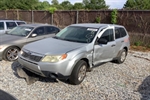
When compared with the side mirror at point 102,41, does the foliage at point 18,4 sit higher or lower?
higher

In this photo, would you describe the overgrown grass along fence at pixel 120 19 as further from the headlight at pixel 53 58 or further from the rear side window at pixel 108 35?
the headlight at pixel 53 58

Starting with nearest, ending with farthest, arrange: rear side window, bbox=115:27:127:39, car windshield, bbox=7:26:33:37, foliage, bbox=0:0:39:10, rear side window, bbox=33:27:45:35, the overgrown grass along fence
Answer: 1. rear side window, bbox=115:27:127:39
2. car windshield, bbox=7:26:33:37
3. rear side window, bbox=33:27:45:35
4. the overgrown grass along fence
5. foliage, bbox=0:0:39:10

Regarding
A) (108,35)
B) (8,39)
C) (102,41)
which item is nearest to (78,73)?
(102,41)

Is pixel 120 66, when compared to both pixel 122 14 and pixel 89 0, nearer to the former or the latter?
pixel 122 14

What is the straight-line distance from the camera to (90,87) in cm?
416

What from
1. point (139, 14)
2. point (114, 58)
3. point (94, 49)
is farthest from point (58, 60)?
point (139, 14)

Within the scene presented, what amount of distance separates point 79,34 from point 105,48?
0.94 m

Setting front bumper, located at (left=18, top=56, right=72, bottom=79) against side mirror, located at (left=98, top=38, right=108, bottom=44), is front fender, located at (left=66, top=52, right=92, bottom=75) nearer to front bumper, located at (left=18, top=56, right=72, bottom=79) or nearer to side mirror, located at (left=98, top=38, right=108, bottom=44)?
front bumper, located at (left=18, top=56, right=72, bottom=79)

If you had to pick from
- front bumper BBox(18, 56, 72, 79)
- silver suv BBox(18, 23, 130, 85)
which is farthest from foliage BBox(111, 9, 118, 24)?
front bumper BBox(18, 56, 72, 79)

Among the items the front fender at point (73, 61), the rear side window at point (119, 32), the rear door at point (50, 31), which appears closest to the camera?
the front fender at point (73, 61)

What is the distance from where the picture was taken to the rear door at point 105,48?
4.64 metres

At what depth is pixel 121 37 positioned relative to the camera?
19.8ft

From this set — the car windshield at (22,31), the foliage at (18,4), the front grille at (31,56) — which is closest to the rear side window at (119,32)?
the front grille at (31,56)

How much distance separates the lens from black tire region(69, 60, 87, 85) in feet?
13.0
